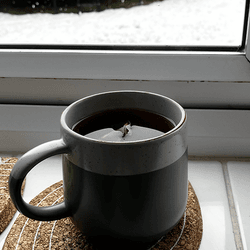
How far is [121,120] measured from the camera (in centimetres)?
33

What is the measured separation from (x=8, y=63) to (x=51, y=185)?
225 mm

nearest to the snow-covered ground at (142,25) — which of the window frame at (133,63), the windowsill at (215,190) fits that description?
the window frame at (133,63)

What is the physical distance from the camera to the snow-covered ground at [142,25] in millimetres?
478

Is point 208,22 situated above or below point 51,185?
above

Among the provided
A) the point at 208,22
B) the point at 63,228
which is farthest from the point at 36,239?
the point at 208,22

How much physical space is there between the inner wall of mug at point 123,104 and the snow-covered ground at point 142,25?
0.68 ft

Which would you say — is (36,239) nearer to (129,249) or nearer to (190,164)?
(129,249)

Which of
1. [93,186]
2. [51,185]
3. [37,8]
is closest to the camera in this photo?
[93,186]

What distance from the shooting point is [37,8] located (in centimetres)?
50

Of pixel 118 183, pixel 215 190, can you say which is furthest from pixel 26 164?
pixel 215 190

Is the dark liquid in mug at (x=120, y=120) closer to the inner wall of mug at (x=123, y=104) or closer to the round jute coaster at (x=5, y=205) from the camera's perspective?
the inner wall of mug at (x=123, y=104)

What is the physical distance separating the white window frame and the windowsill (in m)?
0.03

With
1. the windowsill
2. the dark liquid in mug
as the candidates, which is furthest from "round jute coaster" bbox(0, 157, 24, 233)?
the dark liquid in mug

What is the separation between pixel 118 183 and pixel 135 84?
249 mm
